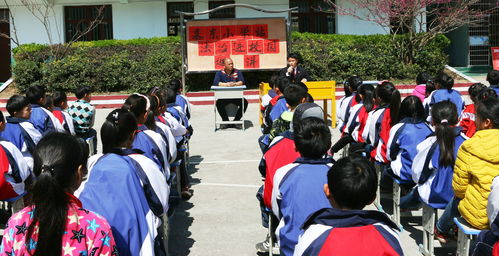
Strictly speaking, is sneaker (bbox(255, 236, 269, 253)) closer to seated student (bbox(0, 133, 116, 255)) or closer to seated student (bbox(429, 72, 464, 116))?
seated student (bbox(0, 133, 116, 255))

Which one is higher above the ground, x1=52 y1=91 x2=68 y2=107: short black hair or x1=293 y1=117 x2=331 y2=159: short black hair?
x1=52 y1=91 x2=68 y2=107: short black hair

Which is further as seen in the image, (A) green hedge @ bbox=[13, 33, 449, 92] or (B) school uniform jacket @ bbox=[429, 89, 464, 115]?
(A) green hedge @ bbox=[13, 33, 449, 92]

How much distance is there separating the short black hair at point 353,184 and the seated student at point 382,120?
3.52 m

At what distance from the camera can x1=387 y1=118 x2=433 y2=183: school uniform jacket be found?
5320mm

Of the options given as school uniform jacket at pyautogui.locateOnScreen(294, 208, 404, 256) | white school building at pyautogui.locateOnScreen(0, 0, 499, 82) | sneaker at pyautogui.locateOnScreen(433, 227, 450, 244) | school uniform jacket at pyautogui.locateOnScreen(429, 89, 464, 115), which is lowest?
sneaker at pyautogui.locateOnScreen(433, 227, 450, 244)

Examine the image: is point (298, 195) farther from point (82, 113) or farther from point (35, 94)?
point (82, 113)

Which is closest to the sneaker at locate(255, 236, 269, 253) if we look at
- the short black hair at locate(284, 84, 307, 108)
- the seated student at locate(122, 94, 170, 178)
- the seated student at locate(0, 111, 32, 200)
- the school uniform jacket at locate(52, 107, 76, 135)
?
the seated student at locate(122, 94, 170, 178)

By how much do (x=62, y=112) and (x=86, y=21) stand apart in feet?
45.8

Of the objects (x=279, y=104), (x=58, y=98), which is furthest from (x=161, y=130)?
(x=58, y=98)

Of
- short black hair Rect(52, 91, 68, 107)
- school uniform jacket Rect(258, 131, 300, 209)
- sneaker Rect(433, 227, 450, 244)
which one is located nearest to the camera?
school uniform jacket Rect(258, 131, 300, 209)

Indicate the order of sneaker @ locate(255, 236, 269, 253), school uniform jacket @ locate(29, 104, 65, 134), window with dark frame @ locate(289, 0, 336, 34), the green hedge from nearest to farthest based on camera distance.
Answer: sneaker @ locate(255, 236, 269, 253), school uniform jacket @ locate(29, 104, 65, 134), the green hedge, window with dark frame @ locate(289, 0, 336, 34)

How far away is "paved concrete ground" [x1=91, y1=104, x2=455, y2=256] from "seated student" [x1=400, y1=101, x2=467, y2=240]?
23.6 inches

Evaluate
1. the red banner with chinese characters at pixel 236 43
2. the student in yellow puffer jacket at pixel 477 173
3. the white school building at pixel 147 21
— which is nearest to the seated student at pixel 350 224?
the student in yellow puffer jacket at pixel 477 173

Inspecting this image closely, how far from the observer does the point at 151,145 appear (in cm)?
459
